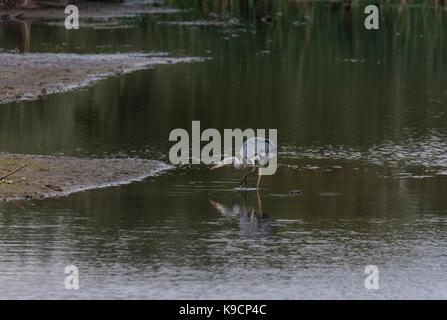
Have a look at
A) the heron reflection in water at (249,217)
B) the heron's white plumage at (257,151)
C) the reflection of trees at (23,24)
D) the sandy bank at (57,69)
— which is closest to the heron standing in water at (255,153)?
the heron's white plumage at (257,151)

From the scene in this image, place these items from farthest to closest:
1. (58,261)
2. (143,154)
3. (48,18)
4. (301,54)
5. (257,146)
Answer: (48,18) < (301,54) < (143,154) < (257,146) < (58,261)

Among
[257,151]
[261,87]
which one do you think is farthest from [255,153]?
[261,87]

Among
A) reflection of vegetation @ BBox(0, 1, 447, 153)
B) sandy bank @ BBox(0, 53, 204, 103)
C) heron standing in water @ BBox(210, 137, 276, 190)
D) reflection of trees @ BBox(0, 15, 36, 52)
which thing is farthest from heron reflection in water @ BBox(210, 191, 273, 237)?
reflection of trees @ BBox(0, 15, 36, 52)

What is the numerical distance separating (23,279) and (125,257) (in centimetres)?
140

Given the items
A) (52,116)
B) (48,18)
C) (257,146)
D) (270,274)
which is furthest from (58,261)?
(48,18)

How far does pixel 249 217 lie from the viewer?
48.1 ft

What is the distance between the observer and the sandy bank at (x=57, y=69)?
93.7ft

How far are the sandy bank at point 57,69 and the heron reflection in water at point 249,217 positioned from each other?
41.9 feet

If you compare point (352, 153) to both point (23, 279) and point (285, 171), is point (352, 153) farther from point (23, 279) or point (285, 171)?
point (23, 279)

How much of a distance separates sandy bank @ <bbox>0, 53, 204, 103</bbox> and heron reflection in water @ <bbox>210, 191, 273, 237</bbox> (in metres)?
12.8

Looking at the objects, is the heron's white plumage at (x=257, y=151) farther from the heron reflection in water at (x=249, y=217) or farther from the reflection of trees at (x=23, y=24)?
the reflection of trees at (x=23, y=24)

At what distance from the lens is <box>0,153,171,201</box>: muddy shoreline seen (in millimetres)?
15969

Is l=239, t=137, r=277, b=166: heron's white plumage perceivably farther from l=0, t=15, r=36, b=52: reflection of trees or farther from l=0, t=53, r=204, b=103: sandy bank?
l=0, t=15, r=36, b=52: reflection of trees
